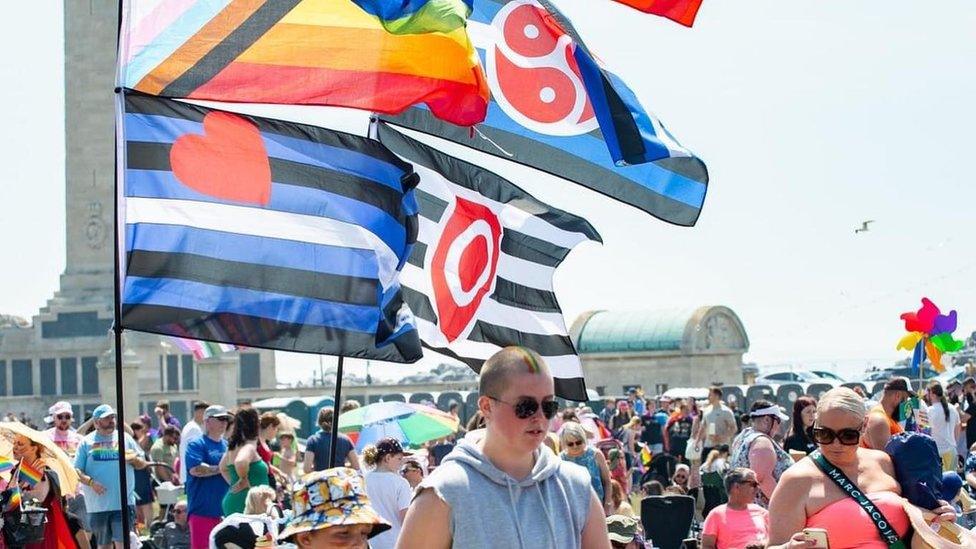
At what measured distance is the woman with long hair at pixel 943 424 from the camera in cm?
1691

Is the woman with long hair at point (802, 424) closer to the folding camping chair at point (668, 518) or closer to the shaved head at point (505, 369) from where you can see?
the folding camping chair at point (668, 518)

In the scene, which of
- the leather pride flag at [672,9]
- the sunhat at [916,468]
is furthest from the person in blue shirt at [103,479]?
the sunhat at [916,468]

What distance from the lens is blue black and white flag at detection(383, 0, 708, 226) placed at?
9.72 metres

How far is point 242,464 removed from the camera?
1117 cm

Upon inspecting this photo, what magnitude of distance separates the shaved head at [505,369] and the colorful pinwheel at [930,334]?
1979 cm

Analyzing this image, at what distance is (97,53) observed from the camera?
81000 mm

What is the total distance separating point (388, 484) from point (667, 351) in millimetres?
39783

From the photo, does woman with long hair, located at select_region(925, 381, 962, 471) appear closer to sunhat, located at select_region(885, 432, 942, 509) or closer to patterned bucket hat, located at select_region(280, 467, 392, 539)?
sunhat, located at select_region(885, 432, 942, 509)

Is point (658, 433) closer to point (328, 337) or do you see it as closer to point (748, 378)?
point (328, 337)

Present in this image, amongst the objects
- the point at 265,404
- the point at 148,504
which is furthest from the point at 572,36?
the point at 265,404

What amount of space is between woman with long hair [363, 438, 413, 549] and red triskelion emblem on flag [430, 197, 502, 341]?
836mm

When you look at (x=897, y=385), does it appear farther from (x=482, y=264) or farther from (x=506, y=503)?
(x=506, y=503)

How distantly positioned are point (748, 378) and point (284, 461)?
38846mm

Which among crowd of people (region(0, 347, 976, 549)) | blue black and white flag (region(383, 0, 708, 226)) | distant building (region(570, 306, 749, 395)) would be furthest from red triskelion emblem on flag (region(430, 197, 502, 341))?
distant building (region(570, 306, 749, 395))
